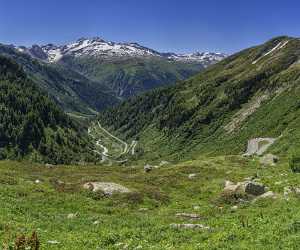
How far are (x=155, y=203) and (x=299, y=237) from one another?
24.7 m

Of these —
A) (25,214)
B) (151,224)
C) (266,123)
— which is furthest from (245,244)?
(266,123)

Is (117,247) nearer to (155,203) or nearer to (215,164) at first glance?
(155,203)

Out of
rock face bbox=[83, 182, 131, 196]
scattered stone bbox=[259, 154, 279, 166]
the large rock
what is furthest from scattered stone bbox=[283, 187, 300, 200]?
scattered stone bbox=[259, 154, 279, 166]

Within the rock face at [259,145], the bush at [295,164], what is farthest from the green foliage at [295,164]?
the rock face at [259,145]

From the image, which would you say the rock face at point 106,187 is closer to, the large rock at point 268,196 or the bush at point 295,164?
the large rock at point 268,196

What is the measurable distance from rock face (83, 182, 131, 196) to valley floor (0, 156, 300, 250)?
0.78 meters

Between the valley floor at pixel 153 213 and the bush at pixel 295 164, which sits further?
the bush at pixel 295 164

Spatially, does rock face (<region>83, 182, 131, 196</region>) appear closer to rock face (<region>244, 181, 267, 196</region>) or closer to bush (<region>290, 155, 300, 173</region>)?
rock face (<region>244, 181, 267, 196</region>)

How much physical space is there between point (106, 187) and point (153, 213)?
28.8 ft

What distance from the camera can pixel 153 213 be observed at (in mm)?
40688

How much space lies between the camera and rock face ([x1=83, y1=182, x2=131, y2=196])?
156 feet

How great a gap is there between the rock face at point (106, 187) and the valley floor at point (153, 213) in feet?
2.54

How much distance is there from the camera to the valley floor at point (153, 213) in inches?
968

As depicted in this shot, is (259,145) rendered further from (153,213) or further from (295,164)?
(153,213)
